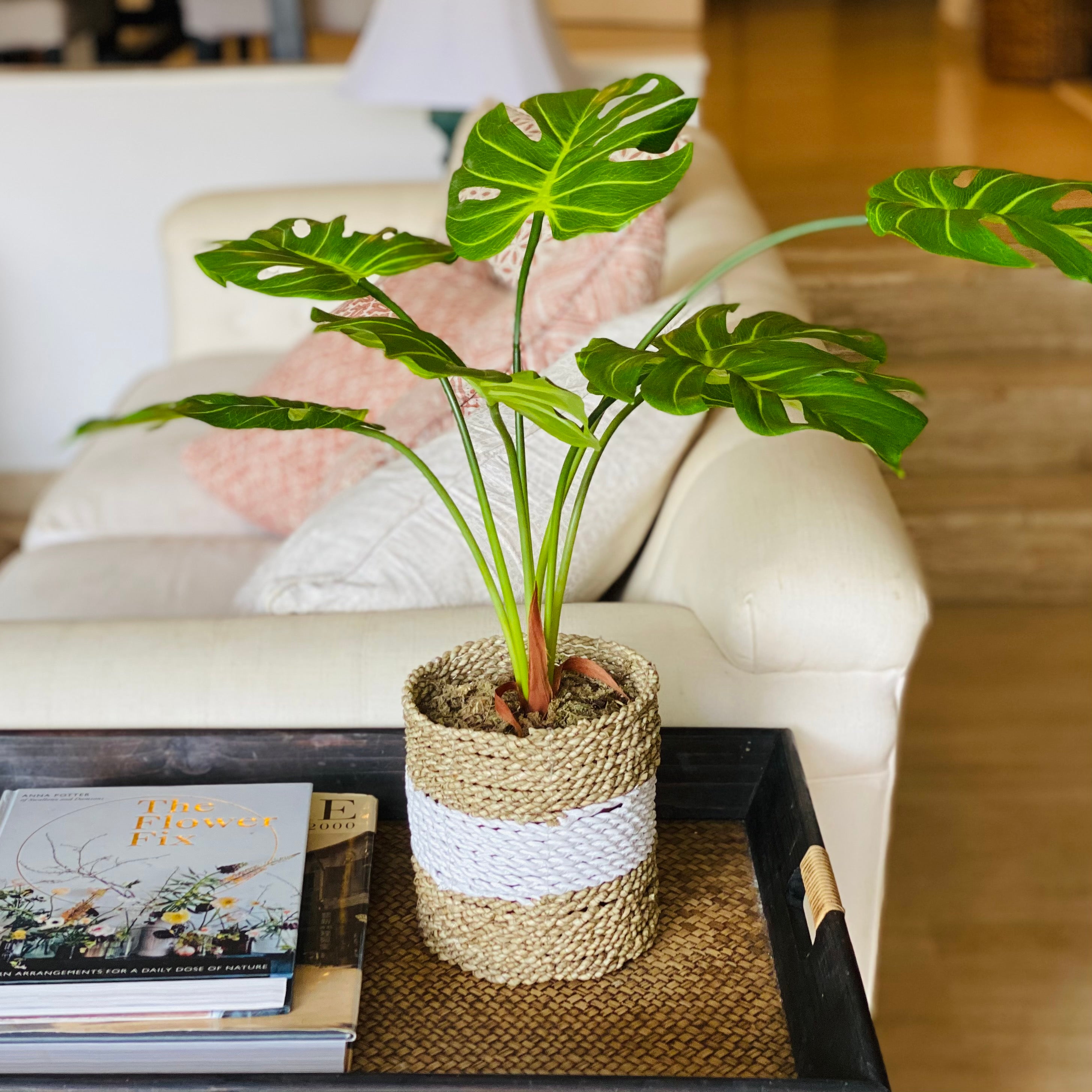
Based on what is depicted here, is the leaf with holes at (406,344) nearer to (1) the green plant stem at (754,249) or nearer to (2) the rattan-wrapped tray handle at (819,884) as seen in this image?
(1) the green plant stem at (754,249)

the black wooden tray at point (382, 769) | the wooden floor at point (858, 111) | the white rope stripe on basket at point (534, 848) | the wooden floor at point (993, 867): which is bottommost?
the wooden floor at point (993, 867)

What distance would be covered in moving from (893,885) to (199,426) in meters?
1.21

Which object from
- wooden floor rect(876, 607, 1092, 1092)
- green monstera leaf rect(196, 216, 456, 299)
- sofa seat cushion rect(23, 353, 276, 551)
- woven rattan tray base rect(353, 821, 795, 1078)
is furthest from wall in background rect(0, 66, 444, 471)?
woven rattan tray base rect(353, 821, 795, 1078)

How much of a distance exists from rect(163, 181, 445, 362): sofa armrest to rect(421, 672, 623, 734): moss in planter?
5.07ft

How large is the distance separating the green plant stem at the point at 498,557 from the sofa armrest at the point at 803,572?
23cm

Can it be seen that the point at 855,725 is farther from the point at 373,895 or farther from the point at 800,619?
the point at 373,895

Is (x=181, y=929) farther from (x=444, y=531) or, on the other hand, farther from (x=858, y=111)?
(x=858, y=111)

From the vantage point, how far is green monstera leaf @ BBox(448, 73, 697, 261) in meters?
0.70

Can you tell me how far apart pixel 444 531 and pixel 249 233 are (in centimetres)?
134

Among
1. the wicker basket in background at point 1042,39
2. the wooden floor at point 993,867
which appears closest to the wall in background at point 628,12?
the wicker basket in background at point 1042,39

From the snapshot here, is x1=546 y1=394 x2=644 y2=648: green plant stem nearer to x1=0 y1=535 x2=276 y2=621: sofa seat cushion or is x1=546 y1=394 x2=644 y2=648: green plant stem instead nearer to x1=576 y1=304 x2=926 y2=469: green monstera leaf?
x1=576 y1=304 x2=926 y2=469: green monstera leaf

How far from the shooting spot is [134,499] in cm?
181

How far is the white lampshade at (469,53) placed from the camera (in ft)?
7.59

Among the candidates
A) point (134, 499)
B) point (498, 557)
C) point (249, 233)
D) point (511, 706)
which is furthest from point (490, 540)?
point (249, 233)
